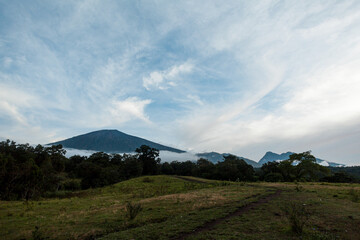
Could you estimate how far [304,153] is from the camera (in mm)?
50625

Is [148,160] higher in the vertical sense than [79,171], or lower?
higher

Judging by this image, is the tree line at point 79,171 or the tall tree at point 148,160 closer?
the tree line at point 79,171

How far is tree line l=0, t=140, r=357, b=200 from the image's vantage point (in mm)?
32469

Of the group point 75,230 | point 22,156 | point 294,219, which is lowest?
point 75,230

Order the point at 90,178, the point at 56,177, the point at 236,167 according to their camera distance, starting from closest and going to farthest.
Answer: the point at 56,177, the point at 90,178, the point at 236,167

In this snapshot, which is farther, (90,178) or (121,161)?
(121,161)

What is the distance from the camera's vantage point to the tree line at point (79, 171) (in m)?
32.5

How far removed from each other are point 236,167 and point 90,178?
1851 inches

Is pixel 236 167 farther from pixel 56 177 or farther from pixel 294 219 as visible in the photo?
pixel 294 219

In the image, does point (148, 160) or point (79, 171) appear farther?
point (148, 160)

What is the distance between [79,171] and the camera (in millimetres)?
57188

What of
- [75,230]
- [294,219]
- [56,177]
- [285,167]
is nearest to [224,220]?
[294,219]

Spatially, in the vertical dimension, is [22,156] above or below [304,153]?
below

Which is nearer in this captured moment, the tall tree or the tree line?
the tree line
